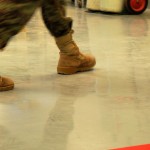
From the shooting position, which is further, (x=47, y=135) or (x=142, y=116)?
(x=142, y=116)

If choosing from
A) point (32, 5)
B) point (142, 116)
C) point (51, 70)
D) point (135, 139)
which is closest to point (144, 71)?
point (51, 70)

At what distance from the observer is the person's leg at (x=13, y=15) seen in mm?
895

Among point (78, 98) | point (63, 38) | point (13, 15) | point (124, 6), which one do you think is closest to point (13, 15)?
point (13, 15)

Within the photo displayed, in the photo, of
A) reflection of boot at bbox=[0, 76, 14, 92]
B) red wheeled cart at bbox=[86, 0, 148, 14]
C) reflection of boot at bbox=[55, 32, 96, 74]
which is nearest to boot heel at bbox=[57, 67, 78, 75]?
reflection of boot at bbox=[55, 32, 96, 74]

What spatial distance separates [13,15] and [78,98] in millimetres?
683

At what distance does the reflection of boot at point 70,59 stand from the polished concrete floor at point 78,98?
39 mm

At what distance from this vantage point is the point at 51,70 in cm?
190

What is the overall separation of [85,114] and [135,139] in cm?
23

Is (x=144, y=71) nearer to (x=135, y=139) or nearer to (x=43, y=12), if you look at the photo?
(x=43, y=12)

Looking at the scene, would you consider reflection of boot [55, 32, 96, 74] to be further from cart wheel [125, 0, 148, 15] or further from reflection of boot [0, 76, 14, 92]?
cart wheel [125, 0, 148, 15]

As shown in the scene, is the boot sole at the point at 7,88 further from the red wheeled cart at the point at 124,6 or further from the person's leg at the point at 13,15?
the red wheeled cart at the point at 124,6

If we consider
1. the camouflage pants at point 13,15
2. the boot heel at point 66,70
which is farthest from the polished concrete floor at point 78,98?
the camouflage pants at point 13,15

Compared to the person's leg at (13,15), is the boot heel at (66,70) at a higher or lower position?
lower

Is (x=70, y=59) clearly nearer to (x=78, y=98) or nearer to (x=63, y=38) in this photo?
(x=63, y=38)
